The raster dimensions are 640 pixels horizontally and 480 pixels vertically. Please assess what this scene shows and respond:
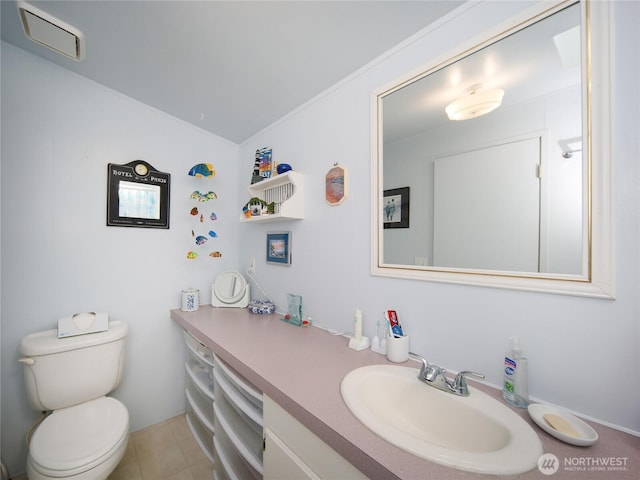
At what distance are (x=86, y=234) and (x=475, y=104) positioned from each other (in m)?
2.21

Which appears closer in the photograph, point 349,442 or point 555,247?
point 349,442

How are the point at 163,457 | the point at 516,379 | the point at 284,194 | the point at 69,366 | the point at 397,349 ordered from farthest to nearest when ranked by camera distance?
the point at 284,194
the point at 163,457
the point at 69,366
the point at 397,349
the point at 516,379

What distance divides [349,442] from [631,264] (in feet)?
2.87

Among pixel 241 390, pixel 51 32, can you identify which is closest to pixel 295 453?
pixel 241 390

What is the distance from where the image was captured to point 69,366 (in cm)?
136

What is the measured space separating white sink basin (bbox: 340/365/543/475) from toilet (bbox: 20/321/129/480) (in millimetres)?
Result: 1190

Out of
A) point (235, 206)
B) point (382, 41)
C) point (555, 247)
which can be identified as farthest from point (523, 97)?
point (235, 206)

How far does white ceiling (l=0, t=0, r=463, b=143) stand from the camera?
107 centimetres

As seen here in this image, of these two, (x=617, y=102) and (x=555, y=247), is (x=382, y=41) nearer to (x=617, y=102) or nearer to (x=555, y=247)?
(x=617, y=102)

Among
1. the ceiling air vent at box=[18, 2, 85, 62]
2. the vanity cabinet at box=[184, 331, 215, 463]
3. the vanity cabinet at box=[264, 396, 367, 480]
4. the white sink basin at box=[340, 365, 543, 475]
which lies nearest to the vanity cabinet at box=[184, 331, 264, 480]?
the vanity cabinet at box=[184, 331, 215, 463]

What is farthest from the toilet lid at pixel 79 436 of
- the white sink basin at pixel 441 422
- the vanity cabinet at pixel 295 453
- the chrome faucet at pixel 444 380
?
the chrome faucet at pixel 444 380

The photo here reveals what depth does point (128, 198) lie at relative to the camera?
173cm

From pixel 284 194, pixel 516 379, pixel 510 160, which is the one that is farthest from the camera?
pixel 284 194

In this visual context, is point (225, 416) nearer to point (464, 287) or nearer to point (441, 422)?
point (441, 422)
